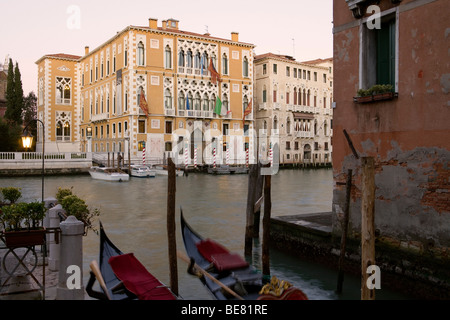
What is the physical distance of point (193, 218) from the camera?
45.5 feet

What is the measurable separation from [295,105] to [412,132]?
36.2 meters

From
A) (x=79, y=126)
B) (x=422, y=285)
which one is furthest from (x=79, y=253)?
(x=79, y=126)

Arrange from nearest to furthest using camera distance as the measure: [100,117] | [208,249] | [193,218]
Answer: [208,249] < [193,218] < [100,117]

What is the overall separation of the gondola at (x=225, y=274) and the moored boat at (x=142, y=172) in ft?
68.1

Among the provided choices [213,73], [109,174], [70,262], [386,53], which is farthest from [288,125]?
[70,262]

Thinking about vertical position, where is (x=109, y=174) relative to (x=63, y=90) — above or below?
below

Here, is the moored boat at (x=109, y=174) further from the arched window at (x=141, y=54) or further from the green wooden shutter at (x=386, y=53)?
the green wooden shutter at (x=386, y=53)

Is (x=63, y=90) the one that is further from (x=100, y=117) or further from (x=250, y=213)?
(x=250, y=213)

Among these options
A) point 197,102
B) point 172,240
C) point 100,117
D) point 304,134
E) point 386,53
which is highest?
point 197,102

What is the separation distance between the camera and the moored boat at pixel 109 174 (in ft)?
85.8

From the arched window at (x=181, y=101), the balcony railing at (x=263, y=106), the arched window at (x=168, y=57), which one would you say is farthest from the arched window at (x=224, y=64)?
the balcony railing at (x=263, y=106)

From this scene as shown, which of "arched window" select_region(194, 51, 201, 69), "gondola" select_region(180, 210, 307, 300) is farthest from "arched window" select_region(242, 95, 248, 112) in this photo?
"gondola" select_region(180, 210, 307, 300)
